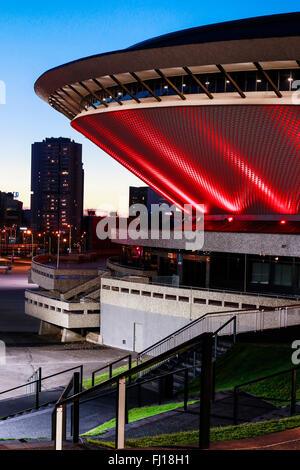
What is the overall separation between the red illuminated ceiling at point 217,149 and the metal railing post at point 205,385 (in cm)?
2099

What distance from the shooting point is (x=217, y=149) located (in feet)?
94.8

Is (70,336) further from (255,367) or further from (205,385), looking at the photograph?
(205,385)

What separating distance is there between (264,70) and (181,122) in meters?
5.02

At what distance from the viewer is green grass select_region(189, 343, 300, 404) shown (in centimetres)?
1145

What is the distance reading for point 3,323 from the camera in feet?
137

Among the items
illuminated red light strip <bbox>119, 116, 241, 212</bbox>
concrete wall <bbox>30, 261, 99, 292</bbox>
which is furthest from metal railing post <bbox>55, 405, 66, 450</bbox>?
concrete wall <bbox>30, 261, 99, 292</bbox>

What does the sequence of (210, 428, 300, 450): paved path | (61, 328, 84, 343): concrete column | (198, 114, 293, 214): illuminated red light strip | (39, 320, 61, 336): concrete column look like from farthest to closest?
(39, 320, 61, 336): concrete column → (61, 328, 84, 343): concrete column → (198, 114, 293, 214): illuminated red light strip → (210, 428, 300, 450): paved path

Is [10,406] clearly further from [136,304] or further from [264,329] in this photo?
[136,304]

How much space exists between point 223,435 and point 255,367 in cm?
678

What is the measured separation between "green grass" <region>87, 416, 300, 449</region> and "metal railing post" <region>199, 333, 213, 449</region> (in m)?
1.64

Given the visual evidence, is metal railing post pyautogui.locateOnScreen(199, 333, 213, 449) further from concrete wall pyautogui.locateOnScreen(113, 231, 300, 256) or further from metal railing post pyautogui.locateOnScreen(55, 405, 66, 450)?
concrete wall pyautogui.locateOnScreen(113, 231, 300, 256)

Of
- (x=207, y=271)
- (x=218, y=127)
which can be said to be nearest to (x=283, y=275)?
(x=207, y=271)

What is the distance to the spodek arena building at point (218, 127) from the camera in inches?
956

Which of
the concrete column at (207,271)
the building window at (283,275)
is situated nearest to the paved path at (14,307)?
the concrete column at (207,271)
